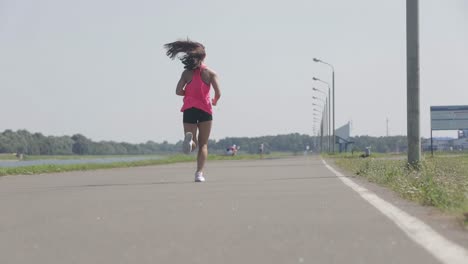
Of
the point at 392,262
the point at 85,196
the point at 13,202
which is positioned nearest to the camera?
the point at 392,262

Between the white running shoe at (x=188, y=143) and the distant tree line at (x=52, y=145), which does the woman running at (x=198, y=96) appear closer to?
the white running shoe at (x=188, y=143)

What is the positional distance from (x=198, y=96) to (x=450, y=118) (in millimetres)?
41015

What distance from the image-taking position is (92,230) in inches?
210

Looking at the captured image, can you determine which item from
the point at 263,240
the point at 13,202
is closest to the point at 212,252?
the point at 263,240

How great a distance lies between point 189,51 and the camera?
11.9 metres

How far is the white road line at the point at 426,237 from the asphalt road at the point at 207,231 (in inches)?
2.6

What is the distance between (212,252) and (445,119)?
4761 cm

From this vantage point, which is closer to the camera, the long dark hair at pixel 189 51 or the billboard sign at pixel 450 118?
the long dark hair at pixel 189 51

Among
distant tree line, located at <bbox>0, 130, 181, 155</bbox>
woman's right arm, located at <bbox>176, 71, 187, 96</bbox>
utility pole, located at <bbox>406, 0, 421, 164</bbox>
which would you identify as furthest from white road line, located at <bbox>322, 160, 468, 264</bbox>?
distant tree line, located at <bbox>0, 130, 181, 155</bbox>

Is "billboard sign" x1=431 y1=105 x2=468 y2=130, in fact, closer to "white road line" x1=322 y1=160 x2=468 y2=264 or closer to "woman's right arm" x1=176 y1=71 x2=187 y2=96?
"woman's right arm" x1=176 y1=71 x2=187 y2=96

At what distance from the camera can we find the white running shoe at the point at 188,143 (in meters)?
11.1

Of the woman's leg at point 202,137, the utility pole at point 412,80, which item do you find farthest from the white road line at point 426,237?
the utility pole at point 412,80

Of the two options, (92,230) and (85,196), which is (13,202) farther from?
(92,230)

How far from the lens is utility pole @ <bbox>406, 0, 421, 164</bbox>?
1417cm
